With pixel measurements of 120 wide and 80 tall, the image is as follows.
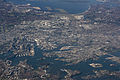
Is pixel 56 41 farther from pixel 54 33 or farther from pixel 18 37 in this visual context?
pixel 18 37

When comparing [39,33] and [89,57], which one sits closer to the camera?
[89,57]

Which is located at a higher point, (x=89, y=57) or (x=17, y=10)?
(x=17, y=10)

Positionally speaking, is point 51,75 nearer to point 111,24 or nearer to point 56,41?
point 56,41

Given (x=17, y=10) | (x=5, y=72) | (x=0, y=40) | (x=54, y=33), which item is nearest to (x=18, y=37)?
(x=0, y=40)

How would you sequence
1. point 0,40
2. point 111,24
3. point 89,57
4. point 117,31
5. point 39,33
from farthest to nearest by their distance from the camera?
point 111,24, point 117,31, point 39,33, point 0,40, point 89,57

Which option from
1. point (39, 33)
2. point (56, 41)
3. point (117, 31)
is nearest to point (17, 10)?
point (39, 33)

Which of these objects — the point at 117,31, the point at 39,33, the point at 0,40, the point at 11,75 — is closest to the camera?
the point at 11,75
